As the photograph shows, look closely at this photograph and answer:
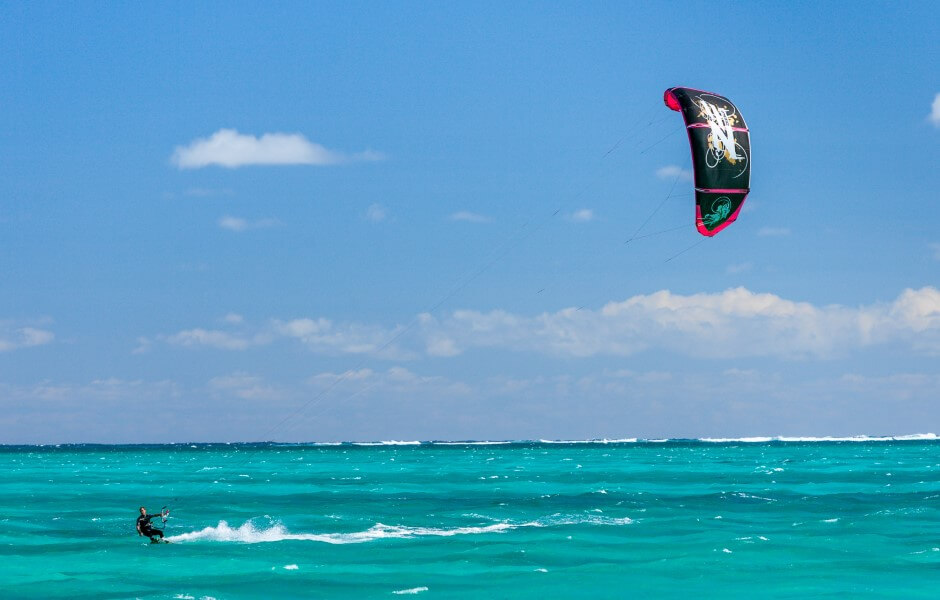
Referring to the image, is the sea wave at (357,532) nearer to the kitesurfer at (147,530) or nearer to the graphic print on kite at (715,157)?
the kitesurfer at (147,530)

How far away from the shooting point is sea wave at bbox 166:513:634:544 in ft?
127

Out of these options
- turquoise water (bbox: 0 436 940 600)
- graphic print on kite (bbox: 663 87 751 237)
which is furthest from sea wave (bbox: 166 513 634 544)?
graphic print on kite (bbox: 663 87 751 237)

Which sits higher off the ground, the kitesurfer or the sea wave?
the kitesurfer

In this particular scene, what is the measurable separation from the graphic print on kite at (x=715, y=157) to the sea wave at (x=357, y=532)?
1460 centimetres

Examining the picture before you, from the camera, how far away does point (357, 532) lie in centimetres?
4050

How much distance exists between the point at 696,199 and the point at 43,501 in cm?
4165

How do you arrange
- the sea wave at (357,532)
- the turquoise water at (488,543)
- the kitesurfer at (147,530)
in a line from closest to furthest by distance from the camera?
1. the turquoise water at (488,543)
2. the kitesurfer at (147,530)
3. the sea wave at (357,532)

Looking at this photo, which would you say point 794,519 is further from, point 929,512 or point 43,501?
point 43,501

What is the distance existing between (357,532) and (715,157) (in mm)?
18351

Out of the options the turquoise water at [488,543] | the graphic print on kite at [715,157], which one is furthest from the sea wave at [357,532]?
the graphic print on kite at [715,157]

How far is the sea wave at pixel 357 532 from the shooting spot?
38656 millimetres

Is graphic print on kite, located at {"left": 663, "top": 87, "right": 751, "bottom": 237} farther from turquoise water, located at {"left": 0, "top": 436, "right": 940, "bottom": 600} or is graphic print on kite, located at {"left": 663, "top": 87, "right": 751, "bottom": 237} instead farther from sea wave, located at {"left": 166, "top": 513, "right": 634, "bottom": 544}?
sea wave, located at {"left": 166, "top": 513, "right": 634, "bottom": 544}

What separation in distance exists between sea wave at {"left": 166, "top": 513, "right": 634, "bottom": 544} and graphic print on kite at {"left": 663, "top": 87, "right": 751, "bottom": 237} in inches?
575

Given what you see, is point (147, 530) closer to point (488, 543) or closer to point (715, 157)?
point (488, 543)
